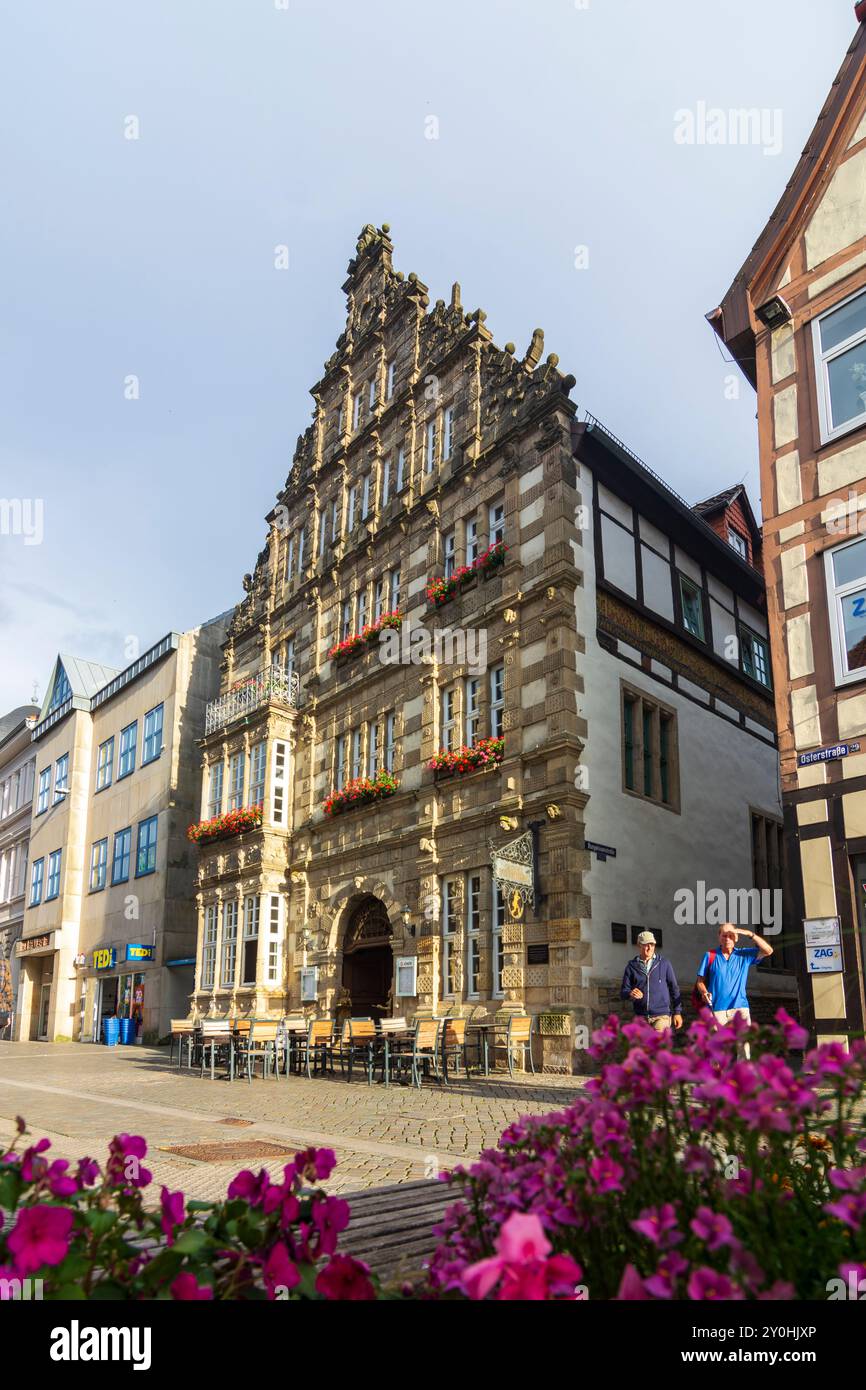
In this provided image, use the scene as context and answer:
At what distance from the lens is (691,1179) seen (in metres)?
2.05

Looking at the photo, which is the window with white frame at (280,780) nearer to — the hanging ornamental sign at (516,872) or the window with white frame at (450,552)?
the window with white frame at (450,552)

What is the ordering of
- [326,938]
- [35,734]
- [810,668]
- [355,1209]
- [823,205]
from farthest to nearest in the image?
1. [35,734]
2. [326,938]
3. [823,205]
4. [810,668]
5. [355,1209]

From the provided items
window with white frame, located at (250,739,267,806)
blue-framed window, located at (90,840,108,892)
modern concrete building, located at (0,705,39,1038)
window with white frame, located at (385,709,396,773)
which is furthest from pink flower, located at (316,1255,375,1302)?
modern concrete building, located at (0,705,39,1038)

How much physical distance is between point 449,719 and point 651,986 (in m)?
10.5

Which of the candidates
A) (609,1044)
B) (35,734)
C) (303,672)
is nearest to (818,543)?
(609,1044)

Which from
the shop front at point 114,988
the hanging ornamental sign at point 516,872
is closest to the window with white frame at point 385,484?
the hanging ornamental sign at point 516,872

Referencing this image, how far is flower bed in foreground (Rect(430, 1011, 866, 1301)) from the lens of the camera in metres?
1.67

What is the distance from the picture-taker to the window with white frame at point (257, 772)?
2592cm

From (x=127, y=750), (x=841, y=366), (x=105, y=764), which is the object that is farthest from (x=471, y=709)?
(x=105, y=764)

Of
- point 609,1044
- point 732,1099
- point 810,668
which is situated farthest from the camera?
point 810,668

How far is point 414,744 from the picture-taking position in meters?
21.1
